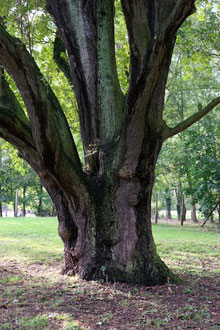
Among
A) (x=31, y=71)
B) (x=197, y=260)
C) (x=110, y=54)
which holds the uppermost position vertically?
(x=110, y=54)

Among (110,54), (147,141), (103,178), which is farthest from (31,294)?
(110,54)

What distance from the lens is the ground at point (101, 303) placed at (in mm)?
3346

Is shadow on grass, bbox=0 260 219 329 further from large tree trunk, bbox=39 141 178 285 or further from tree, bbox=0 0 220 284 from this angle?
tree, bbox=0 0 220 284

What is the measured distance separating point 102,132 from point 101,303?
2948mm

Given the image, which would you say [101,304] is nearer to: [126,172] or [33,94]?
[126,172]

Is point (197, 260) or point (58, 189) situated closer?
point (58, 189)

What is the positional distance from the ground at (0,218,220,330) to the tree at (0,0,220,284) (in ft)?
1.31

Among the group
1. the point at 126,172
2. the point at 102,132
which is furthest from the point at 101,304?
the point at 102,132

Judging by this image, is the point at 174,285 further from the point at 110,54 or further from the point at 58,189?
the point at 110,54

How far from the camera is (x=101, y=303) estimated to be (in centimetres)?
403

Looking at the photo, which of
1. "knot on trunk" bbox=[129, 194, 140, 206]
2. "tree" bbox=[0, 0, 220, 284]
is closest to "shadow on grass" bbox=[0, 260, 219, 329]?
"tree" bbox=[0, 0, 220, 284]

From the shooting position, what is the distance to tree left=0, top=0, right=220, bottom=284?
4230 mm

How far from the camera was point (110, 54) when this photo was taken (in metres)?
5.76

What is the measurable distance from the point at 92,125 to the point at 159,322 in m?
3.54
